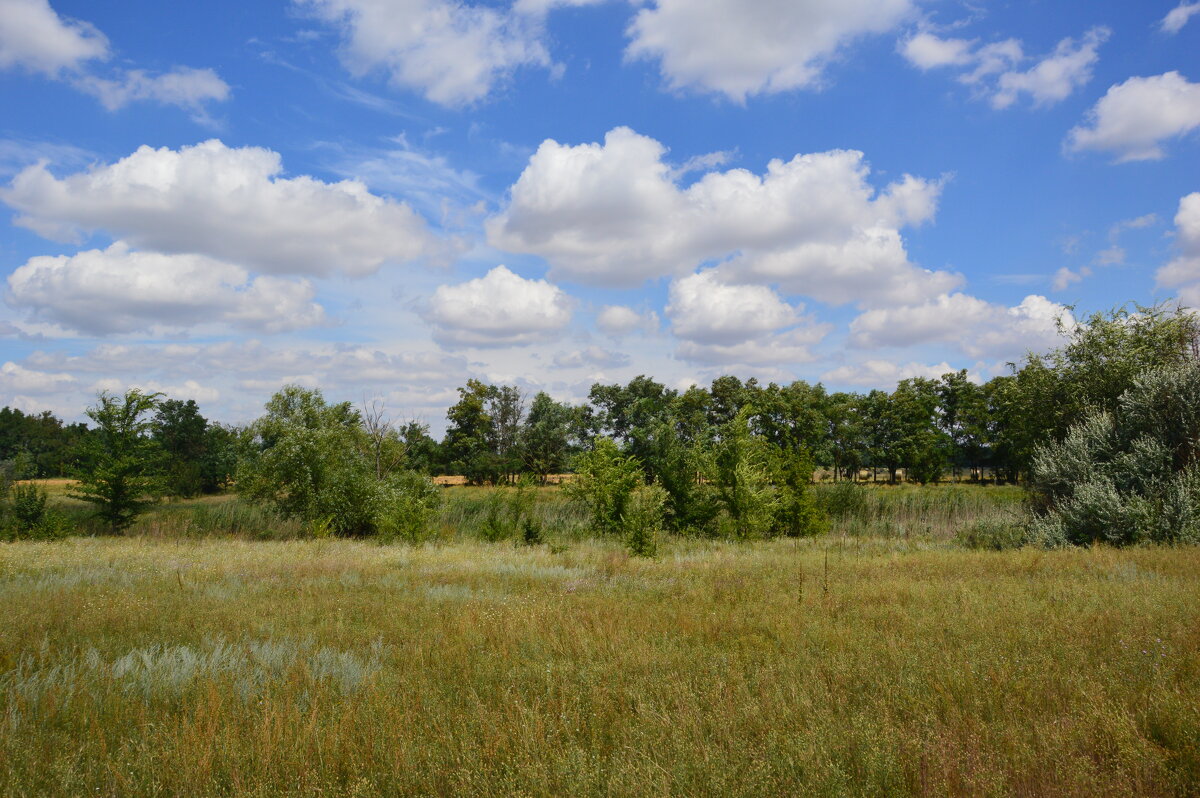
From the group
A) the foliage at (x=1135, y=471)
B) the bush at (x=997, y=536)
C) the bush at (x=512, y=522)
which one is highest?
the foliage at (x=1135, y=471)

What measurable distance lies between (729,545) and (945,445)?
5117 centimetres

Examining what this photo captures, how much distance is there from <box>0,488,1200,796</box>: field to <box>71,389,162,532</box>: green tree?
60.8 ft

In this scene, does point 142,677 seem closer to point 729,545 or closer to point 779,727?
point 779,727

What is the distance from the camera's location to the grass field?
4.10 m

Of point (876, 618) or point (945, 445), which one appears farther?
point (945, 445)

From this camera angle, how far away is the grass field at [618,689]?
410 cm

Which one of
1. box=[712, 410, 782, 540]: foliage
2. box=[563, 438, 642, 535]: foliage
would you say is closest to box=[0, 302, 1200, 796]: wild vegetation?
box=[563, 438, 642, 535]: foliage

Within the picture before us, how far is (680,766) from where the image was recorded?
407 cm

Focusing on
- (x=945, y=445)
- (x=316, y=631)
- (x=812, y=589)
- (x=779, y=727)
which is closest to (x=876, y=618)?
(x=812, y=589)

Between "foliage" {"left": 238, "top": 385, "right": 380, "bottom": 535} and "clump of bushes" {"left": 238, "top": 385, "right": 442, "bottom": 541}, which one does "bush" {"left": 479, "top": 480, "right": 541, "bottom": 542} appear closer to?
"clump of bushes" {"left": 238, "top": 385, "right": 442, "bottom": 541}

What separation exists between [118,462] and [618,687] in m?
30.0

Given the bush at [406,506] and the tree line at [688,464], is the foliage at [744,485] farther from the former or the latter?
the bush at [406,506]

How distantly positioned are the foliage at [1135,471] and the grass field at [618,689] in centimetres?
541

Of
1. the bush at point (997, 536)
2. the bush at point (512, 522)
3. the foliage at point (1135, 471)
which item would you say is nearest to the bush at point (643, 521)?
the bush at point (512, 522)
